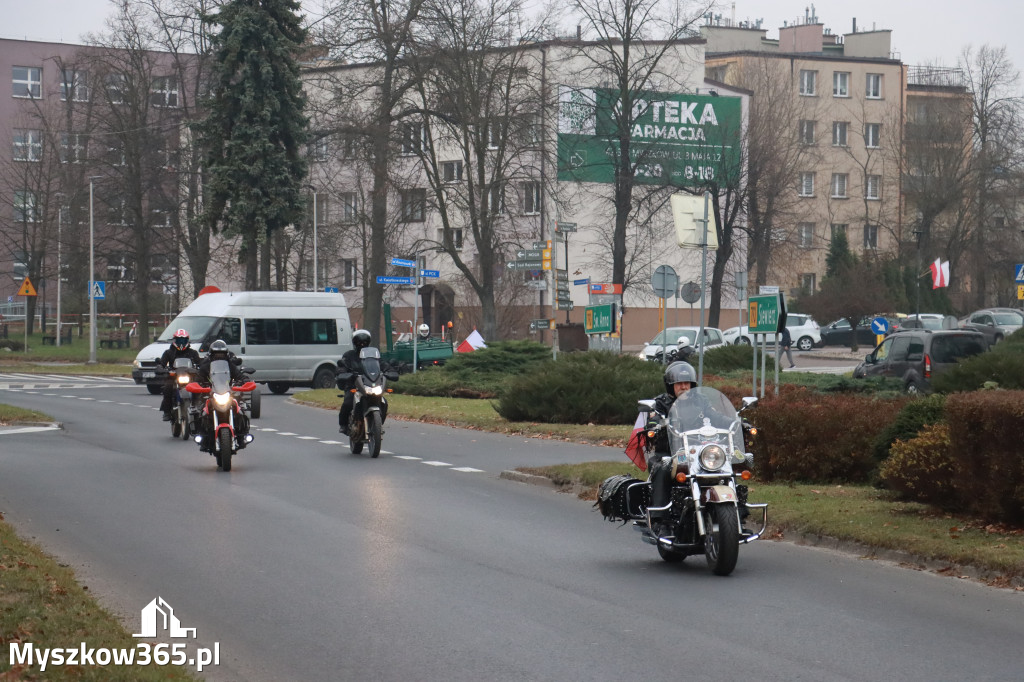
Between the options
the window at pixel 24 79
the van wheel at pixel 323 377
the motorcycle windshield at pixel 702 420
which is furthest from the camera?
the window at pixel 24 79

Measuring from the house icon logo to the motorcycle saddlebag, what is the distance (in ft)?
11.1

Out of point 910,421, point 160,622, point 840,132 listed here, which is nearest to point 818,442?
point 910,421

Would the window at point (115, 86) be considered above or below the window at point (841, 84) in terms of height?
below

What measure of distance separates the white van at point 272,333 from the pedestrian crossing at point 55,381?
4562mm

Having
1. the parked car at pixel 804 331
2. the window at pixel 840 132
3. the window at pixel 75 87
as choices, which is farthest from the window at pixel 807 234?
the window at pixel 75 87

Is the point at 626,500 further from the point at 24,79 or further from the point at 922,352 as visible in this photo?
the point at 24,79

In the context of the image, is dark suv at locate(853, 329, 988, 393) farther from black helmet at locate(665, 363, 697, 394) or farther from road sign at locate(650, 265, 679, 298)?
black helmet at locate(665, 363, 697, 394)

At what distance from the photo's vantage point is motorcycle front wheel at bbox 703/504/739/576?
928 centimetres

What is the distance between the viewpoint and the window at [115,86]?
183ft

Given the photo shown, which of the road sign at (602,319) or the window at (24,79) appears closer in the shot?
the road sign at (602,319)

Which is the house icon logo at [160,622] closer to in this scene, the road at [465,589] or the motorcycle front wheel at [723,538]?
the road at [465,589]

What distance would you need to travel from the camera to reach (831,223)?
85438 mm

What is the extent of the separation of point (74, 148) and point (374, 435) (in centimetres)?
4777

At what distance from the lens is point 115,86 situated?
5647 cm
